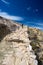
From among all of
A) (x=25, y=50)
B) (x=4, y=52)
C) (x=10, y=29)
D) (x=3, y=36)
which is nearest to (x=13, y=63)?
(x=4, y=52)

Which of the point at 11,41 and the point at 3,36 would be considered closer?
the point at 11,41

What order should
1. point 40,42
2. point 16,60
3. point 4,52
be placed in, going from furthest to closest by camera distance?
point 40,42, point 4,52, point 16,60

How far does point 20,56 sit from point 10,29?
6806 mm

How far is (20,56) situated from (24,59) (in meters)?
0.46

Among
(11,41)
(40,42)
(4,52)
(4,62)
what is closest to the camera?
(4,62)

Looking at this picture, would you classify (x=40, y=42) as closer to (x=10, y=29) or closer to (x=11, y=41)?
(x=10, y=29)

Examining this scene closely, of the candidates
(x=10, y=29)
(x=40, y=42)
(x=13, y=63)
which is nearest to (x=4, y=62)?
(x=13, y=63)

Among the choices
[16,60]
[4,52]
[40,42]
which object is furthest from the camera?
[40,42]

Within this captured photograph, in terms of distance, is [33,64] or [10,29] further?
[10,29]

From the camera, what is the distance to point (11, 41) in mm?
13023

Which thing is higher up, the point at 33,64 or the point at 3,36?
the point at 3,36

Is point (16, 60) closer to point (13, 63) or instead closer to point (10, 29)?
point (13, 63)

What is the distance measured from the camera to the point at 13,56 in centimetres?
912

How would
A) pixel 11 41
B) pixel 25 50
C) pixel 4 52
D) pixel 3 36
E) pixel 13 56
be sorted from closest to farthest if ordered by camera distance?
1. pixel 13 56
2. pixel 4 52
3. pixel 25 50
4. pixel 11 41
5. pixel 3 36
